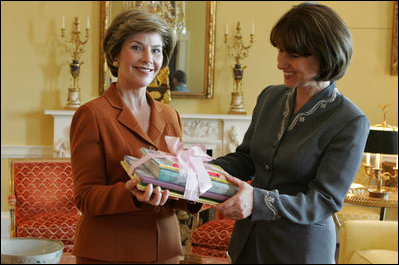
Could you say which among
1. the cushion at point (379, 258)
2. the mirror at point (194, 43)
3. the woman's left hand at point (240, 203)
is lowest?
the cushion at point (379, 258)

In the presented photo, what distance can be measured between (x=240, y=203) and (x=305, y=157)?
245 mm

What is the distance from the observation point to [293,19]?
4.93 feet

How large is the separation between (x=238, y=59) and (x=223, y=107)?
22.5 inches

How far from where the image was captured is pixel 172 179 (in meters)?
A: 1.38

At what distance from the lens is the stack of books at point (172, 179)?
1.37 m

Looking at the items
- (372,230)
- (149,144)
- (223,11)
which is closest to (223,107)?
(223,11)

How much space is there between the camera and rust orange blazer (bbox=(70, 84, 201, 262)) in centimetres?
168

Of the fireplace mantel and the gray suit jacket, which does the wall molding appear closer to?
the fireplace mantel

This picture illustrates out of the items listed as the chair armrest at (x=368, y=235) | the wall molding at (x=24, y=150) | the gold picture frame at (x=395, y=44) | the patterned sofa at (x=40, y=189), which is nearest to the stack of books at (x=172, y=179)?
the chair armrest at (x=368, y=235)

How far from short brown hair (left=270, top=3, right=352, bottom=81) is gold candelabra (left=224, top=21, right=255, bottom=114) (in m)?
4.09

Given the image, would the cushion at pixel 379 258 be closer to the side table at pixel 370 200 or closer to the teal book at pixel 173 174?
the teal book at pixel 173 174

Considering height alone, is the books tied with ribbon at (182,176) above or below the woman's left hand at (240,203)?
above

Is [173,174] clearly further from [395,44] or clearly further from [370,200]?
[395,44]

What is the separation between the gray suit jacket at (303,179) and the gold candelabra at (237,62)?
398 cm
